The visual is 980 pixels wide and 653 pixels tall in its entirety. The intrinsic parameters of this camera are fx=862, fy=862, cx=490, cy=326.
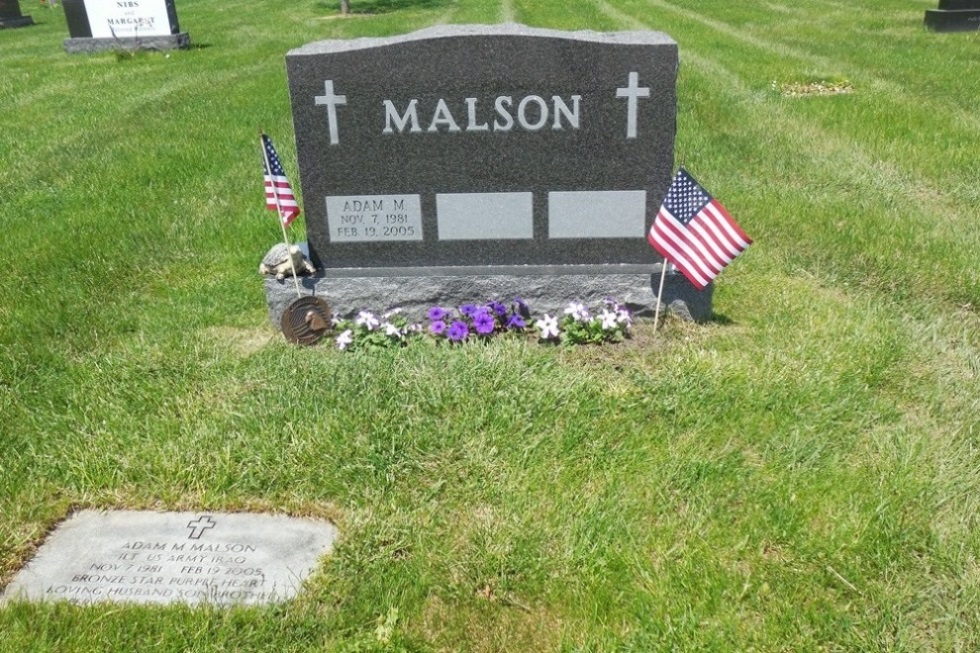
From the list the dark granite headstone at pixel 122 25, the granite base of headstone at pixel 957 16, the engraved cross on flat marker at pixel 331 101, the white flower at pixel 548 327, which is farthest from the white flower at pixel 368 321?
the granite base of headstone at pixel 957 16

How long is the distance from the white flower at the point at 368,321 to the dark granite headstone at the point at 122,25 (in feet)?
42.2

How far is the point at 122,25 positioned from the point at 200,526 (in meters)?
14.8

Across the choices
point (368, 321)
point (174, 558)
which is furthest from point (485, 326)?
point (174, 558)

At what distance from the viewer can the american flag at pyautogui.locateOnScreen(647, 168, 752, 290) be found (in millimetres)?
4188

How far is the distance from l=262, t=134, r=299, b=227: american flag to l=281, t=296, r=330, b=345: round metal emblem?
0.44 meters

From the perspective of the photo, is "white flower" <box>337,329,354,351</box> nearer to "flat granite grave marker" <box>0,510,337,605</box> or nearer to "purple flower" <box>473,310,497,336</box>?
"purple flower" <box>473,310,497,336</box>

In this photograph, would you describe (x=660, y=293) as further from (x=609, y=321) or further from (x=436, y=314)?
(x=436, y=314)

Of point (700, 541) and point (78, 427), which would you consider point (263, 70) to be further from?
point (700, 541)

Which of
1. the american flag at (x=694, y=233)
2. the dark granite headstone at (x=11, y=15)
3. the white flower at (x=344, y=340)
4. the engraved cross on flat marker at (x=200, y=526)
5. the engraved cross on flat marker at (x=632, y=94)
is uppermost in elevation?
the engraved cross on flat marker at (x=632, y=94)

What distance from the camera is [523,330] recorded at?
15.0ft

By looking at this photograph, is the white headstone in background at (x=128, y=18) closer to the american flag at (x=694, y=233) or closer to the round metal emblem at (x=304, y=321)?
the round metal emblem at (x=304, y=321)

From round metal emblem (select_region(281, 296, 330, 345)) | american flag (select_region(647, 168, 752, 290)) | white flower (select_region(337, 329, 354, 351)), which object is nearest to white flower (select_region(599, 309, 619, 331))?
american flag (select_region(647, 168, 752, 290))

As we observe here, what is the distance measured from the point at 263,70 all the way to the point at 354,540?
1157 cm

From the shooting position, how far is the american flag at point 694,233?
419 centimetres
